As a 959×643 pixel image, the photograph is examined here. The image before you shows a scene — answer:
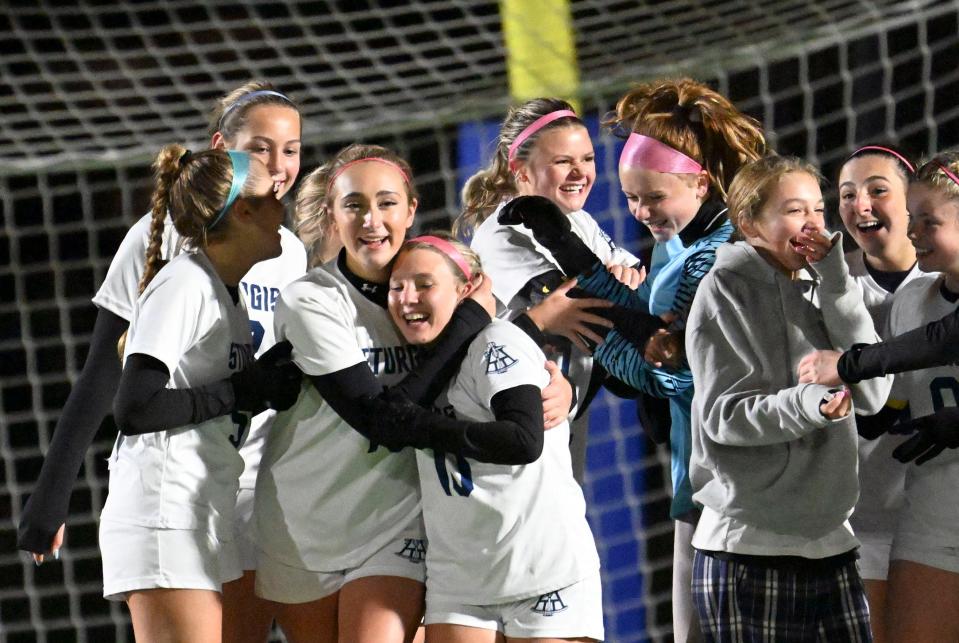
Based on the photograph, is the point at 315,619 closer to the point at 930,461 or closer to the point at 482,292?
the point at 482,292

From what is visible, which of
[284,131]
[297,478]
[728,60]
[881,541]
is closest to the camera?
[297,478]

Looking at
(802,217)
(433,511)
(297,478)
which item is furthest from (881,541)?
(297,478)

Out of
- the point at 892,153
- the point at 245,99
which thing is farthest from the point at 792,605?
the point at 245,99

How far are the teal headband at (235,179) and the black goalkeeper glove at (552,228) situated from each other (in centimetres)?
43

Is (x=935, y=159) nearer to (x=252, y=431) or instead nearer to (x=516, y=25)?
(x=252, y=431)

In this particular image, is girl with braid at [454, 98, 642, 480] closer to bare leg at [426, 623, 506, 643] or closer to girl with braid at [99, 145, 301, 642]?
girl with braid at [99, 145, 301, 642]

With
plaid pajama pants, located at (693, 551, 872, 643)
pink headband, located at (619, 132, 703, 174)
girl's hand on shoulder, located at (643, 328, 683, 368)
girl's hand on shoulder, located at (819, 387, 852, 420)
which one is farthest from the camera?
pink headband, located at (619, 132, 703, 174)

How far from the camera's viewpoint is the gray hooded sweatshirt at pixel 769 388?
1.84m

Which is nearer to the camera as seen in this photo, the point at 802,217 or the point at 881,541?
the point at 802,217

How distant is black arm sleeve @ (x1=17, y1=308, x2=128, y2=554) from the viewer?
2.13 m

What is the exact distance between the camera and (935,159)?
2.03 meters

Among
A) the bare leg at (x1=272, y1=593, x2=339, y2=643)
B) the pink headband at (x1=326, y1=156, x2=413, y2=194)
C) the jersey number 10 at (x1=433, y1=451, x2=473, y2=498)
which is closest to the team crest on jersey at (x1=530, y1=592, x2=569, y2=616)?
the jersey number 10 at (x1=433, y1=451, x2=473, y2=498)

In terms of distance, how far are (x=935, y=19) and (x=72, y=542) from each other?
10.6ft

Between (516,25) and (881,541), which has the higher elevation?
(516,25)
